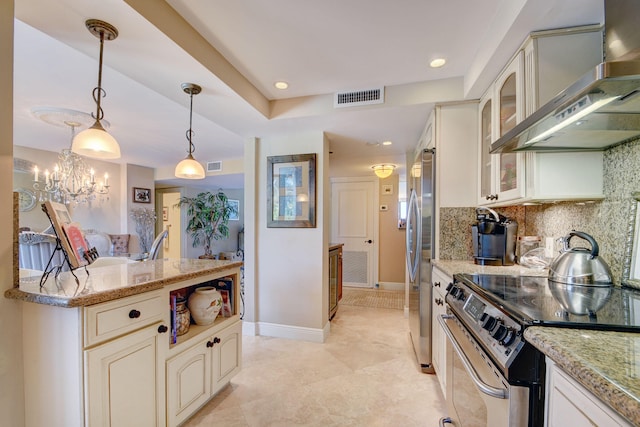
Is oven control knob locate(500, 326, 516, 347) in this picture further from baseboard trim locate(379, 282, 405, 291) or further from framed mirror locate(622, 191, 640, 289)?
baseboard trim locate(379, 282, 405, 291)

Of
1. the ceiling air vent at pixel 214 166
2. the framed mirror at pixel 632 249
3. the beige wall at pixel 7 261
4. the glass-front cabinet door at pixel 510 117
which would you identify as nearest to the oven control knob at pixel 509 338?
the framed mirror at pixel 632 249

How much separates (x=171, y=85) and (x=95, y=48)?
18.7 inches

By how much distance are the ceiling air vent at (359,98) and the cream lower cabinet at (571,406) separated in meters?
2.10

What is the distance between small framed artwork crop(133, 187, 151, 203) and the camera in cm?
553

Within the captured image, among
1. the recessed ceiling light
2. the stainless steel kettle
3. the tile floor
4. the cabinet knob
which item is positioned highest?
the recessed ceiling light

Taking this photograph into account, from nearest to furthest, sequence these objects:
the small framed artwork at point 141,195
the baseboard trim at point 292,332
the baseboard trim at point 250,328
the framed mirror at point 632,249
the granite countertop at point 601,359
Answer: the granite countertop at point 601,359, the framed mirror at point 632,249, the baseboard trim at point 292,332, the baseboard trim at point 250,328, the small framed artwork at point 141,195

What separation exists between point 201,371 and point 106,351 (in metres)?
0.72

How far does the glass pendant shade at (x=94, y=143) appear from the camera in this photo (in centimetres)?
154

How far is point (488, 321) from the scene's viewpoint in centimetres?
105

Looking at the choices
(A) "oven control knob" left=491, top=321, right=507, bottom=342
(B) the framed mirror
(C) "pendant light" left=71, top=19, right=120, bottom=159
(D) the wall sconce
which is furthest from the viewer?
(D) the wall sconce

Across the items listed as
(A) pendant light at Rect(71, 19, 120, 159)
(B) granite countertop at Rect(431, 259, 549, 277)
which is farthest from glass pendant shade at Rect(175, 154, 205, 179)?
(B) granite countertop at Rect(431, 259, 549, 277)

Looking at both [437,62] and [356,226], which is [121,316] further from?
[356,226]

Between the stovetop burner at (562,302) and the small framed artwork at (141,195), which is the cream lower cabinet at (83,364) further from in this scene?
the small framed artwork at (141,195)

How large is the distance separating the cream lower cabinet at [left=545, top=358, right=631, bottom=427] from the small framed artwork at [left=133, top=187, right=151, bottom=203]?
6501 mm
